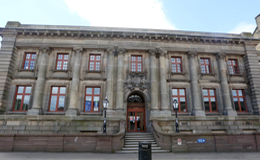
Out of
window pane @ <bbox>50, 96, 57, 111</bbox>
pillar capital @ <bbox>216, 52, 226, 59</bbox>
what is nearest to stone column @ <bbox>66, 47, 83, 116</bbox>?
window pane @ <bbox>50, 96, 57, 111</bbox>

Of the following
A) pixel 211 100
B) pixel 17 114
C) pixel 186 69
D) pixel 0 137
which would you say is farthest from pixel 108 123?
pixel 211 100

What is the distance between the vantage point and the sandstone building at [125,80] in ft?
52.6

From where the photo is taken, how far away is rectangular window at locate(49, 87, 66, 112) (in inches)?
656

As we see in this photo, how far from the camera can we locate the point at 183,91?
18.1 m

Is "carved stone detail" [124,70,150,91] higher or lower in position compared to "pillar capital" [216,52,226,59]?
lower

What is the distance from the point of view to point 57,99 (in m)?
16.9

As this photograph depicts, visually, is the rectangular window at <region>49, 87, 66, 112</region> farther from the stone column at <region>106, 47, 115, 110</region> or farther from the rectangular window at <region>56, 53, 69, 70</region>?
the stone column at <region>106, 47, 115, 110</region>

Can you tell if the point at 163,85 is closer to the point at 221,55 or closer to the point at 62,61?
the point at 221,55

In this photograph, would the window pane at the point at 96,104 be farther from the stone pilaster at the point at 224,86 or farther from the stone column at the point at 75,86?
the stone pilaster at the point at 224,86

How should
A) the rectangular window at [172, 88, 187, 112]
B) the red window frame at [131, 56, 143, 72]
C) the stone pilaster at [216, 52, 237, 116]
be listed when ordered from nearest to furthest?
the stone pilaster at [216, 52, 237, 116] → the rectangular window at [172, 88, 187, 112] → the red window frame at [131, 56, 143, 72]

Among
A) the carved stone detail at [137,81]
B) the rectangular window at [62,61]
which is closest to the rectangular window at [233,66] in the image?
the carved stone detail at [137,81]

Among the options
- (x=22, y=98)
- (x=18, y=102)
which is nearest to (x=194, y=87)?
(x=22, y=98)

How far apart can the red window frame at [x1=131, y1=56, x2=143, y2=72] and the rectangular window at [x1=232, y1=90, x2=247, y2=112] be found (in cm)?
1188

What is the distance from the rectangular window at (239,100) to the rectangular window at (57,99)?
20.3 meters
